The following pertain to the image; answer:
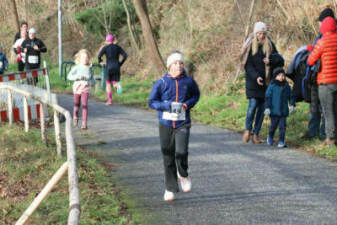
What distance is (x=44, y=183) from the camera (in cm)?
678

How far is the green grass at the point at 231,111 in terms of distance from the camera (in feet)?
30.5

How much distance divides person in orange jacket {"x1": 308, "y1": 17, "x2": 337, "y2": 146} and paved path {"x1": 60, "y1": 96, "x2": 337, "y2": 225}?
0.74 meters

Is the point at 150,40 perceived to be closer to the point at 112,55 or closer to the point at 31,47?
the point at 112,55

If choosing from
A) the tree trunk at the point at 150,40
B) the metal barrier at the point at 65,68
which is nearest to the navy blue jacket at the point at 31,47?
the tree trunk at the point at 150,40

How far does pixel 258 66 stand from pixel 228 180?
→ 3.13 m

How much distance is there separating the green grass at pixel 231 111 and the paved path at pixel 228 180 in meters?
0.66

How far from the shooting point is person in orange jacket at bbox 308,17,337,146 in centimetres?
824

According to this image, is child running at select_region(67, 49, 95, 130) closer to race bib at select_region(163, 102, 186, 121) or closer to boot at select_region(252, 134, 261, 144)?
boot at select_region(252, 134, 261, 144)

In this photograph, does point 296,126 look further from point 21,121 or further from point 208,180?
point 21,121

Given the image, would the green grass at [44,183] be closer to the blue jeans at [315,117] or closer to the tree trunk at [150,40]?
the blue jeans at [315,117]

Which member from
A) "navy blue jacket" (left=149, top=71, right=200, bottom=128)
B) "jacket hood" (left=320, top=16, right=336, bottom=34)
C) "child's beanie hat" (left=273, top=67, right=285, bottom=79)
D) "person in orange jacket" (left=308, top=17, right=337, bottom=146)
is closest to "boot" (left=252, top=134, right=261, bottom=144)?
"child's beanie hat" (left=273, top=67, right=285, bottom=79)

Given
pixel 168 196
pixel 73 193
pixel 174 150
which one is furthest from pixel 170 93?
pixel 73 193

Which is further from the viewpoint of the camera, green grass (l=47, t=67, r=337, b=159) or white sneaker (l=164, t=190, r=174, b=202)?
green grass (l=47, t=67, r=337, b=159)

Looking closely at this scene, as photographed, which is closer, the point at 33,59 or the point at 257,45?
the point at 257,45
